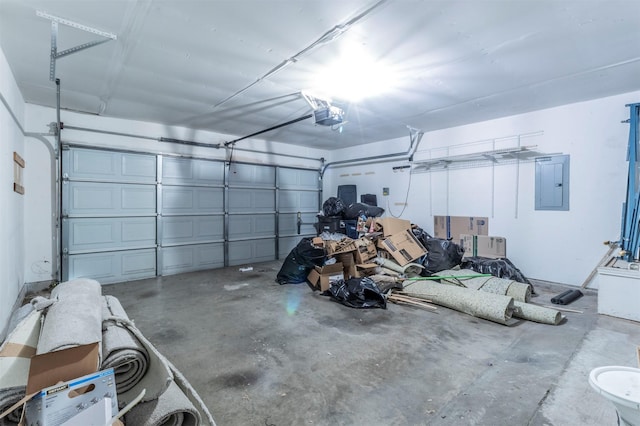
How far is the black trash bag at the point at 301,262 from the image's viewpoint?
4.63 meters

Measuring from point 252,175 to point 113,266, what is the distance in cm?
297

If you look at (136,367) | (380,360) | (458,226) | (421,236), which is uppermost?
(458,226)

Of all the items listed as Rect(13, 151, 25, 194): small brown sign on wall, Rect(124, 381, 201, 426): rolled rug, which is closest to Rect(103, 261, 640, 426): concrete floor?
Rect(124, 381, 201, 426): rolled rug

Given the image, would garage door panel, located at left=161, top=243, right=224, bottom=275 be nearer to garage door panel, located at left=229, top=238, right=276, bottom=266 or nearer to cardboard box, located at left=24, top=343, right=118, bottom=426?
garage door panel, located at left=229, top=238, right=276, bottom=266

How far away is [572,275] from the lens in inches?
169

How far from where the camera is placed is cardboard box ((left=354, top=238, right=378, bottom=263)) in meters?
4.58

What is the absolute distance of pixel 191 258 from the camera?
18.6 ft

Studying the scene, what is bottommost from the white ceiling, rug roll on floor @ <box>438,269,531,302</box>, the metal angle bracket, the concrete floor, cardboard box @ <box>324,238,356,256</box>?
the concrete floor

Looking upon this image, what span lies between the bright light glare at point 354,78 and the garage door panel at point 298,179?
10.3ft

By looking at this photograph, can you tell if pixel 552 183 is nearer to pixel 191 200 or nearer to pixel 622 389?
pixel 622 389

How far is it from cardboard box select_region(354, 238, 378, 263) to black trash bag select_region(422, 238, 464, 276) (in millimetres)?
790

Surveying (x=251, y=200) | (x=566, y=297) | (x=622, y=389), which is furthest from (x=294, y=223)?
(x=622, y=389)

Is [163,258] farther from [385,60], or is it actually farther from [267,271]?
[385,60]

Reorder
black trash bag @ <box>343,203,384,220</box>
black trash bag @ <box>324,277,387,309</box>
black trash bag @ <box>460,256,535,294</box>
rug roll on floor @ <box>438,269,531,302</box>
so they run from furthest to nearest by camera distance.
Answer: black trash bag @ <box>343,203,384,220</box>, black trash bag @ <box>460,256,535,294</box>, black trash bag @ <box>324,277,387,309</box>, rug roll on floor @ <box>438,269,531,302</box>
